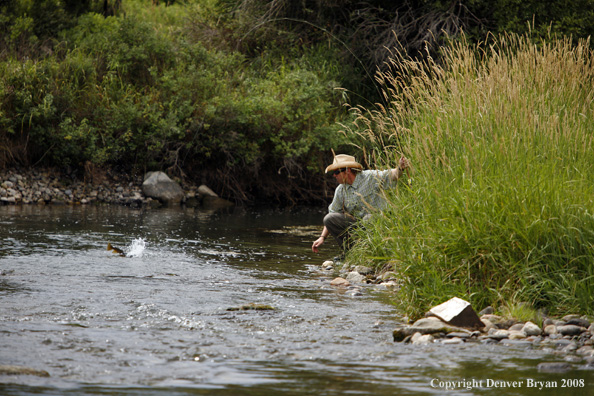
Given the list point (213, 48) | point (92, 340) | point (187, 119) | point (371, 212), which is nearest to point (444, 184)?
point (371, 212)

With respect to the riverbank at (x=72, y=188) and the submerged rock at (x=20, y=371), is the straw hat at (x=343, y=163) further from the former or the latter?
the riverbank at (x=72, y=188)

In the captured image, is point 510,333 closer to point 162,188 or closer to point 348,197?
point 348,197

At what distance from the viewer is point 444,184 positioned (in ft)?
19.7

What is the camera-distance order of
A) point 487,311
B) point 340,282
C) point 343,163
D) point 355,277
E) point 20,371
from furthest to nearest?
point 343,163, point 355,277, point 340,282, point 487,311, point 20,371

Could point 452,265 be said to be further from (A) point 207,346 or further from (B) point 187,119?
(B) point 187,119

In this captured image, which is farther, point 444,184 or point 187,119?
point 187,119

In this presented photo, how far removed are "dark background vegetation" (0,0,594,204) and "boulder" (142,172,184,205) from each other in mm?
307

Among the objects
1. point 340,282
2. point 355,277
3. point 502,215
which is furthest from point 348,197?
point 502,215

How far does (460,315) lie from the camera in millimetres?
5051

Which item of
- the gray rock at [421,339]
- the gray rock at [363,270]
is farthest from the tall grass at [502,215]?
the gray rock at [363,270]

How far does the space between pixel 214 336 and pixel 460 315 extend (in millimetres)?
1604

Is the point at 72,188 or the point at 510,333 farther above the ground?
the point at 510,333

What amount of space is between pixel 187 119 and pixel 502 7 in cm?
708

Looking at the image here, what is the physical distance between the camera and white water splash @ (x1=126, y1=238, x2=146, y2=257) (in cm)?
887
